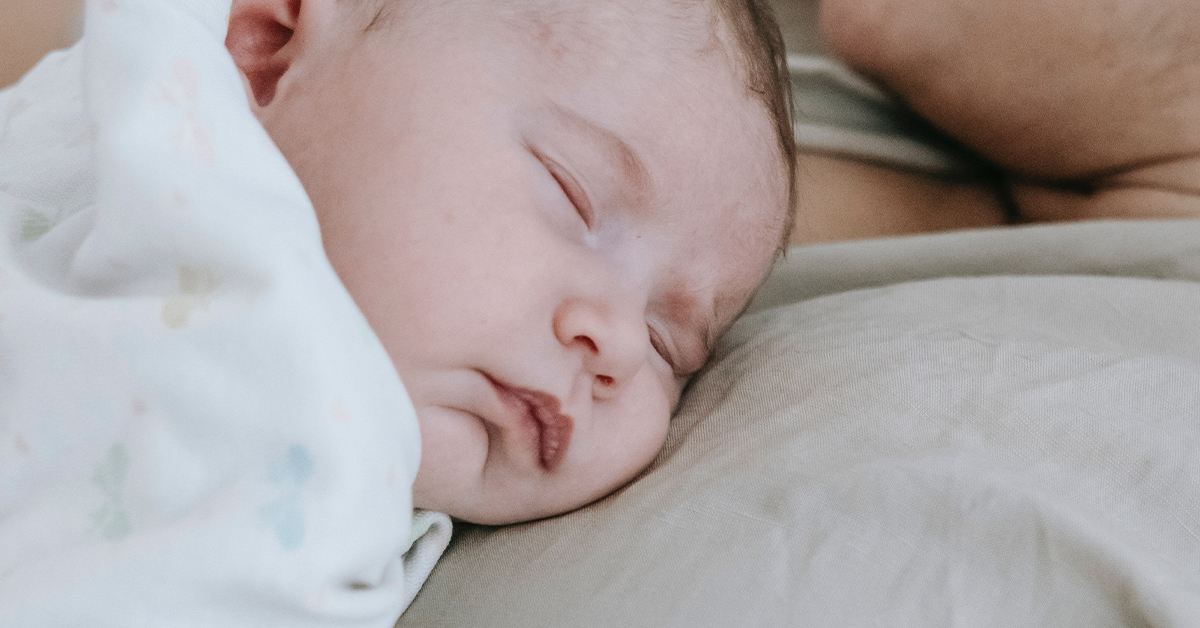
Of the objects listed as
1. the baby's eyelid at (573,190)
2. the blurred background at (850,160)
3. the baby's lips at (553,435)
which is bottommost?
the blurred background at (850,160)

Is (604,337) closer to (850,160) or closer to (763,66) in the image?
(763,66)

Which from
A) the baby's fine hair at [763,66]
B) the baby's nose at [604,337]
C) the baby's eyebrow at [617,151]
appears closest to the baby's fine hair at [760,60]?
the baby's fine hair at [763,66]

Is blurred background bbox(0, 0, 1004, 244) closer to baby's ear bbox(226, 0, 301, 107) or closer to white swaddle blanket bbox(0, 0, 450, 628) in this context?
baby's ear bbox(226, 0, 301, 107)

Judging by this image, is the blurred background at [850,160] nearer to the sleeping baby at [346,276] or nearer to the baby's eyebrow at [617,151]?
the sleeping baby at [346,276]

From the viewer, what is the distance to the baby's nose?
0.60m

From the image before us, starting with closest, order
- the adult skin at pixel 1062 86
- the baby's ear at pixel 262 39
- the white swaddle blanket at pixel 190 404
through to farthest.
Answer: the white swaddle blanket at pixel 190 404, the baby's ear at pixel 262 39, the adult skin at pixel 1062 86

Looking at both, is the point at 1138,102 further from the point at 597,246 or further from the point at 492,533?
the point at 492,533

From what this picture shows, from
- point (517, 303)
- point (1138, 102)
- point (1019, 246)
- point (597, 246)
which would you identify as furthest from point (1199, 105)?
point (517, 303)

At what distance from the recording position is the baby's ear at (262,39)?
723mm

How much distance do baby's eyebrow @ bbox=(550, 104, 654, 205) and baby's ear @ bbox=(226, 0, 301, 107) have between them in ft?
0.86

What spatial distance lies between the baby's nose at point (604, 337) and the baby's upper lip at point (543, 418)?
0.14ft

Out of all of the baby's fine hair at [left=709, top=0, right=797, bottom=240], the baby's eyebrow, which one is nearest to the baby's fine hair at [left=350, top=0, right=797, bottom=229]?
the baby's fine hair at [left=709, top=0, right=797, bottom=240]

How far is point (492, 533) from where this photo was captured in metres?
0.65

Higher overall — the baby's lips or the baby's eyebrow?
the baby's eyebrow
